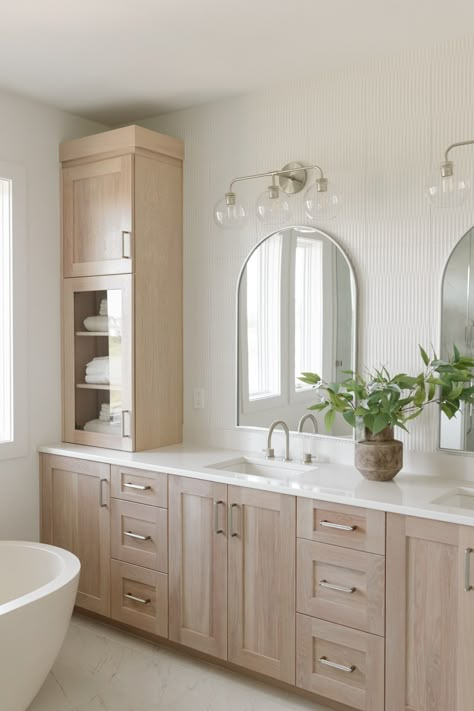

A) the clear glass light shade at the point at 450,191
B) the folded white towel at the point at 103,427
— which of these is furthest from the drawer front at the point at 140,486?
the clear glass light shade at the point at 450,191

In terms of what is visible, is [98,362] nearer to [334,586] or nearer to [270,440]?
[270,440]

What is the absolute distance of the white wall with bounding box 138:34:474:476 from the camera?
8.91 ft

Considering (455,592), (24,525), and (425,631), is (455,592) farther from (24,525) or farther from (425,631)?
(24,525)

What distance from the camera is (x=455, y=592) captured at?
219 centimetres

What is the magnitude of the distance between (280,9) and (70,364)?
1994mm

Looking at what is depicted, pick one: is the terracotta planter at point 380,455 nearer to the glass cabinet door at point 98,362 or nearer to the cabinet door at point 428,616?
the cabinet door at point 428,616

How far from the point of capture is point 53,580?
8.56 ft

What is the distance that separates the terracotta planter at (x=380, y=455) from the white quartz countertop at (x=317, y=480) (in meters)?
0.04

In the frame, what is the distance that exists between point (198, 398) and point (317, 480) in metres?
1.00

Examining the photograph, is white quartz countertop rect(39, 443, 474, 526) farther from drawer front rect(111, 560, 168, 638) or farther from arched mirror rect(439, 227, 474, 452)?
drawer front rect(111, 560, 168, 638)

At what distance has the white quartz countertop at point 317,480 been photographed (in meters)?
2.30

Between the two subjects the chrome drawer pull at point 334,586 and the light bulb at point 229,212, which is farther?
the light bulb at point 229,212

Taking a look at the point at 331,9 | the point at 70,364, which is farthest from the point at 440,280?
the point at 70,364

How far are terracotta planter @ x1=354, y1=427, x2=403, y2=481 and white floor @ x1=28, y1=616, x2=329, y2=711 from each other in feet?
3.01
